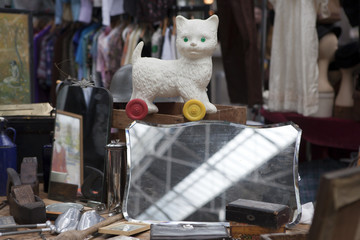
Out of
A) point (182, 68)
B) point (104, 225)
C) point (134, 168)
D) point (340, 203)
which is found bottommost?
point (104, 225)

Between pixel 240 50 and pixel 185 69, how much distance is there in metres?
1.82

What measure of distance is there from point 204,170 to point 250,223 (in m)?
0.25

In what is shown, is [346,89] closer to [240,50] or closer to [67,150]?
[240,50]

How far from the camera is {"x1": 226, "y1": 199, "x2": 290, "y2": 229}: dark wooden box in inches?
39.0

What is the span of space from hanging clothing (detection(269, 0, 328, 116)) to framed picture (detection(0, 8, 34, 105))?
1340mm

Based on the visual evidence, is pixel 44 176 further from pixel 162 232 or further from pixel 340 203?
pixel 340 203

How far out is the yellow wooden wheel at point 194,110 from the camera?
4.26ft

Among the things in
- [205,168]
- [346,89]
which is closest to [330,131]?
[346,89]

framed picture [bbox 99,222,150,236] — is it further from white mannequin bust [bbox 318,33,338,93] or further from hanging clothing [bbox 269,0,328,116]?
white mannequin bust [bbox 318,33,338,93]

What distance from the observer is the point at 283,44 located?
2635 millimetres

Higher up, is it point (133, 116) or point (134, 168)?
point (133, 116)

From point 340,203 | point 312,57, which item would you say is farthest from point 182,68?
point 312,57

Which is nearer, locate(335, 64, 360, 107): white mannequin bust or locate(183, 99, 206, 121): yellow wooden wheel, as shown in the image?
locate(183, 99, 206, 121): yellow wooden wheel

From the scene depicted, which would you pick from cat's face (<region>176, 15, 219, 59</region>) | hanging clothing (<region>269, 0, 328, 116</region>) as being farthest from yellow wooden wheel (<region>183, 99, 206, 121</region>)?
hanging clothing (<region>269, 0, 328, 116</region>)
